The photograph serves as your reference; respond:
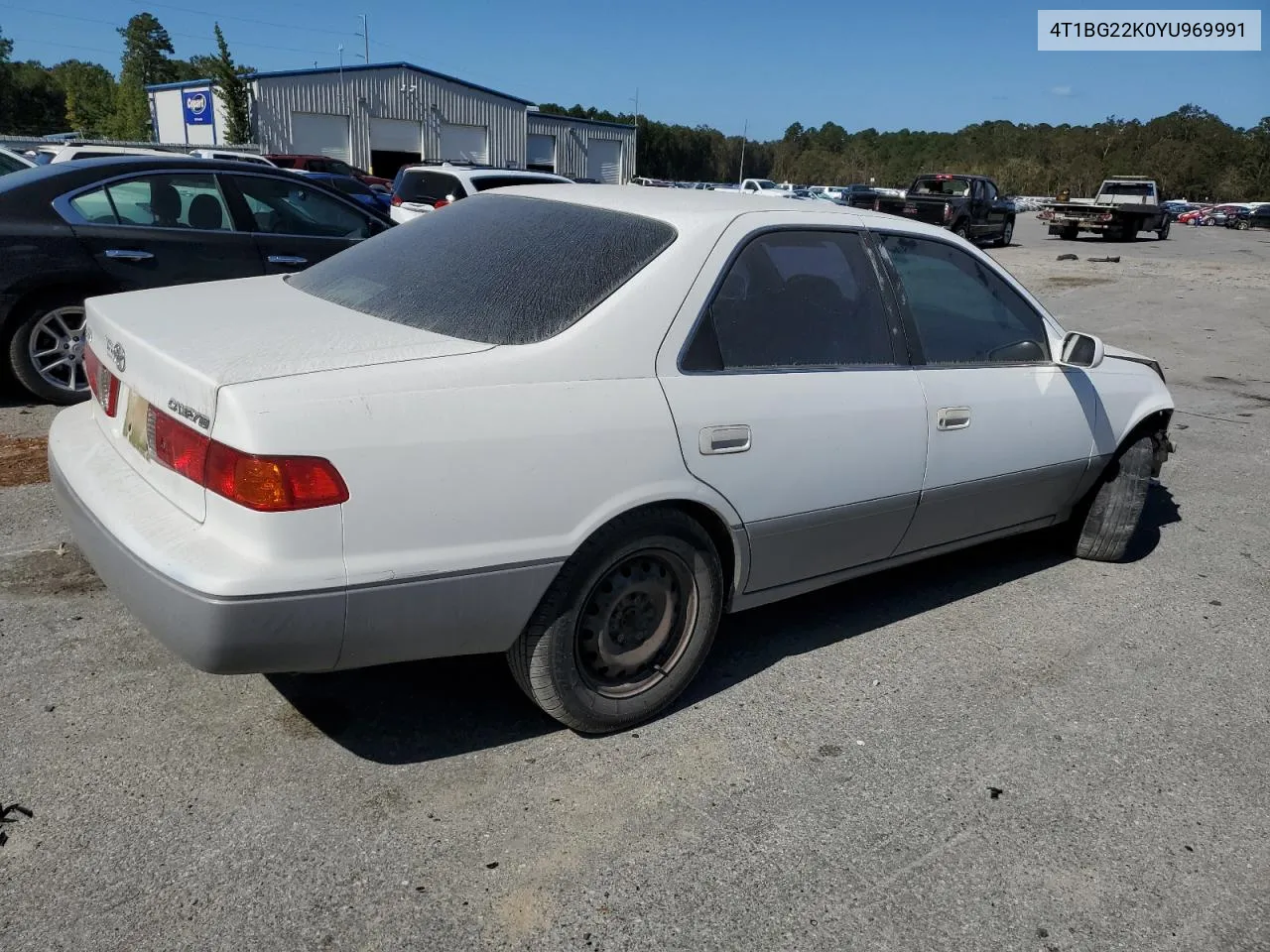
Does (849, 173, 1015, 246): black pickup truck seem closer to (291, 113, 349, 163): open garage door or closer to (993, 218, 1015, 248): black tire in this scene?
(993, 218, 1015, 248): black tire

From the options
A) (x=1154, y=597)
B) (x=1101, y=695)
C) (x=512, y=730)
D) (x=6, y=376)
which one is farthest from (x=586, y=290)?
(x=6, y=376)

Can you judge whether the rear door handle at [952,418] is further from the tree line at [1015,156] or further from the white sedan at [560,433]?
the tree line at [1015,156]

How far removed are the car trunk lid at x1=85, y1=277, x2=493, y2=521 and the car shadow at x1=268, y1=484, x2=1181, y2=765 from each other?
901 mm

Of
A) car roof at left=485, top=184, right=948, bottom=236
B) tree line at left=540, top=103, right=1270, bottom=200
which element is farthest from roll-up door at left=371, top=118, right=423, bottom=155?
tree line at left=540, top=103, right=1270, bottom=200

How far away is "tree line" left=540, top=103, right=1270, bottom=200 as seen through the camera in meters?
82.9

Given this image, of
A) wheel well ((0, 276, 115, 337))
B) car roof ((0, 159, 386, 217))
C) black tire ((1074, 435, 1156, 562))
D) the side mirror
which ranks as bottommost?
black tire ((1074, 435, 1156, 562))

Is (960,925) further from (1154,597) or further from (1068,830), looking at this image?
(1154,597)

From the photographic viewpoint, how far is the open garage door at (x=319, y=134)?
41156 millimetres

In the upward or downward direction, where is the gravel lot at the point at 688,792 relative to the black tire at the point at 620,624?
downward

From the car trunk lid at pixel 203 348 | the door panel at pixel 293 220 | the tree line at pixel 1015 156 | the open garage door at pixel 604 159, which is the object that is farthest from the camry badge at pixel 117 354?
the tree line at pixel 1015 156

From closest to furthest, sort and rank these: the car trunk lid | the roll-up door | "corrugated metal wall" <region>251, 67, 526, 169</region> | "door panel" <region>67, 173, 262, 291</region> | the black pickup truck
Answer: the car trunk lid < "door panel" <region>67, 173, 262, 291</region> < the black pickup truck < "corrugated metal wall" <region>251, 67, 526, 169</region> < the roll-up door

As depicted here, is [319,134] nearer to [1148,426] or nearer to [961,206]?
[961,206]

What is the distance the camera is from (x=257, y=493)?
235 cm

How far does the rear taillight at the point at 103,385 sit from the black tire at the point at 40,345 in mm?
2911
